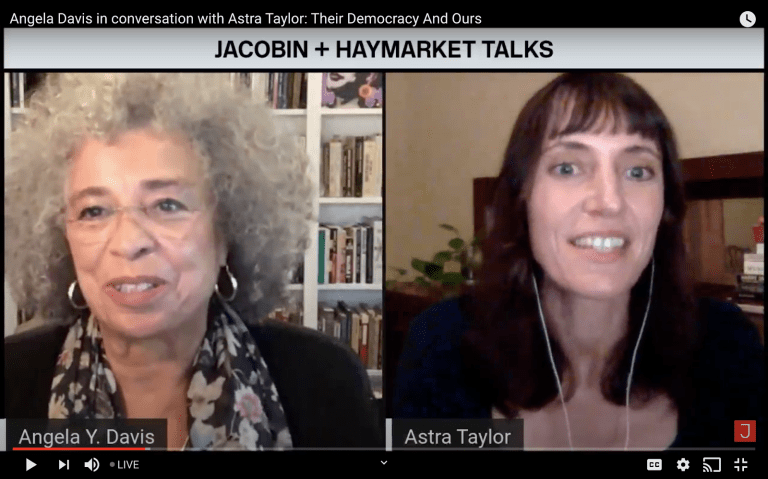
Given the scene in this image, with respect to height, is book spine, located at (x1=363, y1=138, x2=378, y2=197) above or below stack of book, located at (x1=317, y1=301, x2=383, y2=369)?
above

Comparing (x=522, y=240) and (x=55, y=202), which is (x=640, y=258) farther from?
(x=55, y=202)

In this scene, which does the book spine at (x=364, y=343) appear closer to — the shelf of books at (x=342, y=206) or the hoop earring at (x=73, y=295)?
the shelf of books at (x=342, y=206)

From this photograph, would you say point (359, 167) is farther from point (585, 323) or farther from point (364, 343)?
point (585, 323)

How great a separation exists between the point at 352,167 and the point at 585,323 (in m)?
0.52

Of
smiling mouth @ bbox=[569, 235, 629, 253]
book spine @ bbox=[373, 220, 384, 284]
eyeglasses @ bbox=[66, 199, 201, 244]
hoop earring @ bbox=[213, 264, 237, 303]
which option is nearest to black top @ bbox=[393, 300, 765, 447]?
book spine @ bbox=[373, 220, 384, 284]

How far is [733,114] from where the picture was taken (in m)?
1.10

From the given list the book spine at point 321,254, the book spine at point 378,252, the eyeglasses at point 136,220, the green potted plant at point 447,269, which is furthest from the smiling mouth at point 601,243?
the eyeglasses at point 136,220

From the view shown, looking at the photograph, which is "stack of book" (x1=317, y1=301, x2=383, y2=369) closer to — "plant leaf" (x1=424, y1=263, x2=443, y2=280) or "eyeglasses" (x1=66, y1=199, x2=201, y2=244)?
"plant leaf" (x1=424, y1=263, x2=443, y2=280)

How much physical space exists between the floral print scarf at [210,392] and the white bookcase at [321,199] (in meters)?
0.14

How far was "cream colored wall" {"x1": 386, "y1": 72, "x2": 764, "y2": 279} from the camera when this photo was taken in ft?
3.58

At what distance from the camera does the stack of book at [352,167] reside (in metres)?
1.09

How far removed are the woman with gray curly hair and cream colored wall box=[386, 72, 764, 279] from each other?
0.18 metres
